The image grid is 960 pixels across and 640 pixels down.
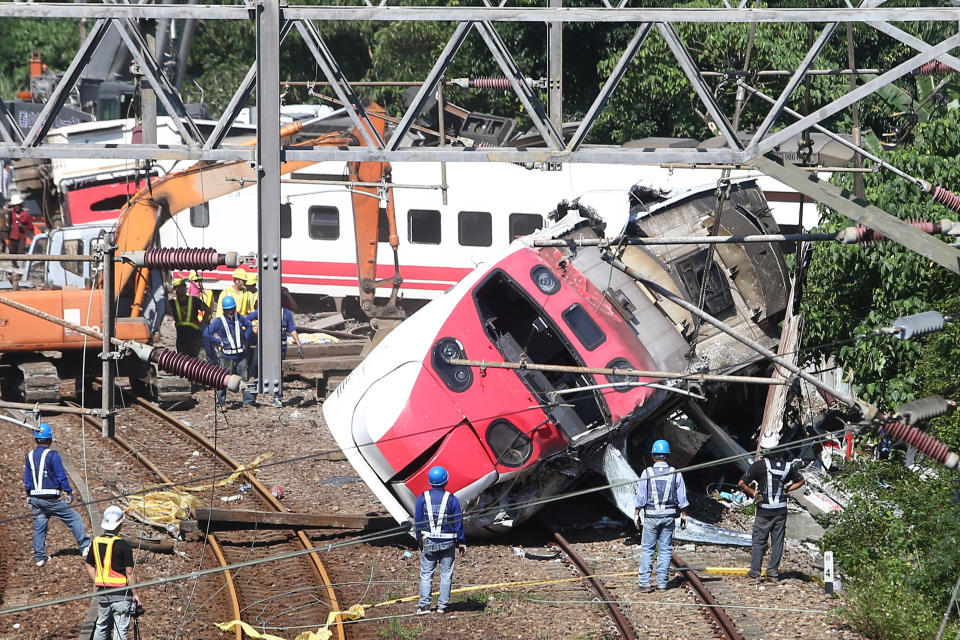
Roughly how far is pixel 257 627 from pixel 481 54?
20.8 m

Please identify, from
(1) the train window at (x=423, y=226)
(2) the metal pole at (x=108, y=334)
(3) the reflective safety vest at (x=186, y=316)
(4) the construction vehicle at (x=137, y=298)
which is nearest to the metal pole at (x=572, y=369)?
(2) the metal pole at (x=108, y=334)

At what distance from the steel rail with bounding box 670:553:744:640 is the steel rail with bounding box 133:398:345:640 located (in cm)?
357

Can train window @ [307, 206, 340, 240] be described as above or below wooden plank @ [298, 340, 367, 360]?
above

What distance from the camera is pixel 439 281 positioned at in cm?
2391

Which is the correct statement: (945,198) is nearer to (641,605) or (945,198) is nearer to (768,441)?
(768,441)

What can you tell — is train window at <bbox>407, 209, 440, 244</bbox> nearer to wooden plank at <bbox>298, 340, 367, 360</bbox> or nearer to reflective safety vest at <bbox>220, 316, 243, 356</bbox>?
wooden plank at <bbox>298, 340, 367, 360</bbox>

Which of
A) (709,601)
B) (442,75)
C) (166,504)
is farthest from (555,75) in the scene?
(166,504)

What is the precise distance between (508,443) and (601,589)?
1813mm

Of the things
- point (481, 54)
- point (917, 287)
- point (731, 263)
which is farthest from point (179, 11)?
point (481, 54)

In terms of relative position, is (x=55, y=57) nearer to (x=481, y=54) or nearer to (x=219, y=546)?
(x=481, y=54)

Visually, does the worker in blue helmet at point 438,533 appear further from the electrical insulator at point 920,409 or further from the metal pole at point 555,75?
the electrical insulator at point 920,409

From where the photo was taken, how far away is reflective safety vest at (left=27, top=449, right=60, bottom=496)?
39.9ft

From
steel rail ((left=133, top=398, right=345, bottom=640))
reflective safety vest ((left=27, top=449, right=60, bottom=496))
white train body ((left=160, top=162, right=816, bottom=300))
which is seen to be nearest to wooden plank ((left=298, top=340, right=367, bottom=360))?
steel rail ((left=133, top=398, right=345, bottom=640))

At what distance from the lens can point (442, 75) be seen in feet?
33.1
